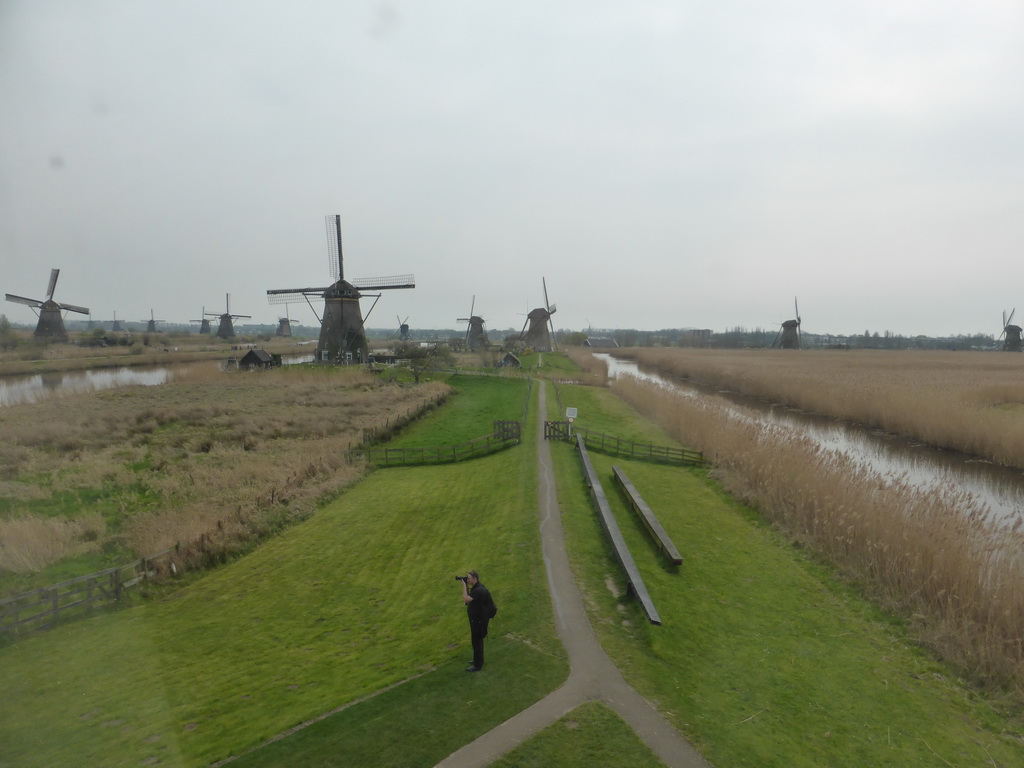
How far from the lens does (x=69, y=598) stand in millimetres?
12766

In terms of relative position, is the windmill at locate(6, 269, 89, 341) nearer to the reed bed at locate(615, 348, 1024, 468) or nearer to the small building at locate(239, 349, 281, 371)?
the small building at locate(239, 349, 281, 371)

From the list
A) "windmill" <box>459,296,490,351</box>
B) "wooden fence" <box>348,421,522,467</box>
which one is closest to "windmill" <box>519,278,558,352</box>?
"windmill" <box>459,296,490,351</box>

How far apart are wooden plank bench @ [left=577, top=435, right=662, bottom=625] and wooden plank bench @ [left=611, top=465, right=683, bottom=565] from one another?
104 centimetres

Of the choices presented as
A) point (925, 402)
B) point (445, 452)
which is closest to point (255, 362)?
point (445, 452)

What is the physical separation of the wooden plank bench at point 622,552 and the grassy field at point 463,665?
0.29m

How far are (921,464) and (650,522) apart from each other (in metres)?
17.7

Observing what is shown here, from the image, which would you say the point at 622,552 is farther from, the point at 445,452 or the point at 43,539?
the point at 43,539

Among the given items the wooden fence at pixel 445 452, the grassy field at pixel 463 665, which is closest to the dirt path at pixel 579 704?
the grassy field at pixel 463 665

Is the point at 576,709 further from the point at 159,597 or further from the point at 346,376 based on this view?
the point at 346,376

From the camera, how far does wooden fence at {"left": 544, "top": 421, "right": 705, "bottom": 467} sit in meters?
26.1

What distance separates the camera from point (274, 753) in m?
7.39

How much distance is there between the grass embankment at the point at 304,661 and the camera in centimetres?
771

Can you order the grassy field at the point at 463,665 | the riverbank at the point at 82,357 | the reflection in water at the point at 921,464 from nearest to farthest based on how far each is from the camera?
the grassy field at the point at 463,665
the reflection in water at the point at 921,464
the riverbank at the point at 82,357

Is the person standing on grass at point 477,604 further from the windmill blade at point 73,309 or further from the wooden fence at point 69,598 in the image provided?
the windmill blade at point 73,309
